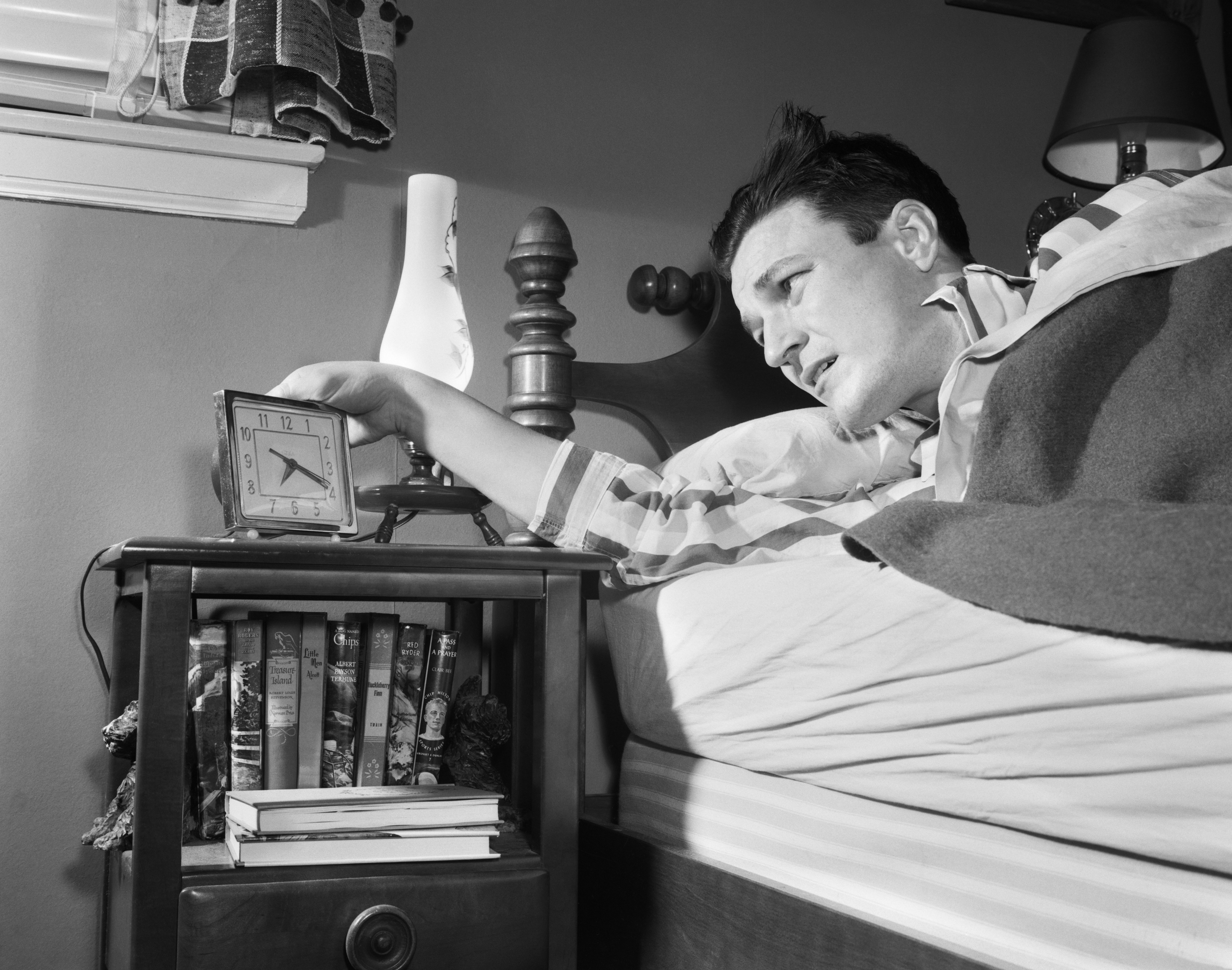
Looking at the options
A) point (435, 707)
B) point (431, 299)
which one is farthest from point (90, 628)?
point (431, 299)

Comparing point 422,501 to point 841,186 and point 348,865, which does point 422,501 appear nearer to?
point 348,865

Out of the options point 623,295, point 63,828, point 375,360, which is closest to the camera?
point 63,828

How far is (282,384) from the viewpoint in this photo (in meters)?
1.26

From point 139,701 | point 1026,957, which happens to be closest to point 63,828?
point 139,701

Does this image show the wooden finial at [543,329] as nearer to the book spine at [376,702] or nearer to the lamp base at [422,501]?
the lamp base at [422,501]

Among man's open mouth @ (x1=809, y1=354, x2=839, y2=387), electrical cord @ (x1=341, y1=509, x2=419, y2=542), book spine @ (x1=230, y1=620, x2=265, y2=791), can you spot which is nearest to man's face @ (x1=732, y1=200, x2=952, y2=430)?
man's open mouth @ (x1=809, y1=354, x2=839, y2=387)

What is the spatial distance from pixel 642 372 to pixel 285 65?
63 centimetres

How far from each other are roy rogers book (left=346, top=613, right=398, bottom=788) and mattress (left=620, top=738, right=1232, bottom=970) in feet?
1.03

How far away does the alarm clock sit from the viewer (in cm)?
112

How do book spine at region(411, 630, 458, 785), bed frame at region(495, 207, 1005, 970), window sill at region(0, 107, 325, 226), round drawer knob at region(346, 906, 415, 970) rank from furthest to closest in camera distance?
A: window sill at region(0, 107, 325, 226)
book spine at region(411, 630, 458, 785)
round drawer knob at region(346, 906, 415, 970)
bed frame at region(495, 207, 1005, 970)

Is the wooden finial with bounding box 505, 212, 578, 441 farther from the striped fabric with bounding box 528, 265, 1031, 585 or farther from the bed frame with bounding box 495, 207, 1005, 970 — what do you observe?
the striped fabric with bounding box 528, 265, 1031, 585

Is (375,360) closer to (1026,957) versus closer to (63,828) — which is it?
(63,828)

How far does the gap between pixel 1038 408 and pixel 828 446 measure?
0.59m

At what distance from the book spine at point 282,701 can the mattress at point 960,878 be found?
1.28 ft
